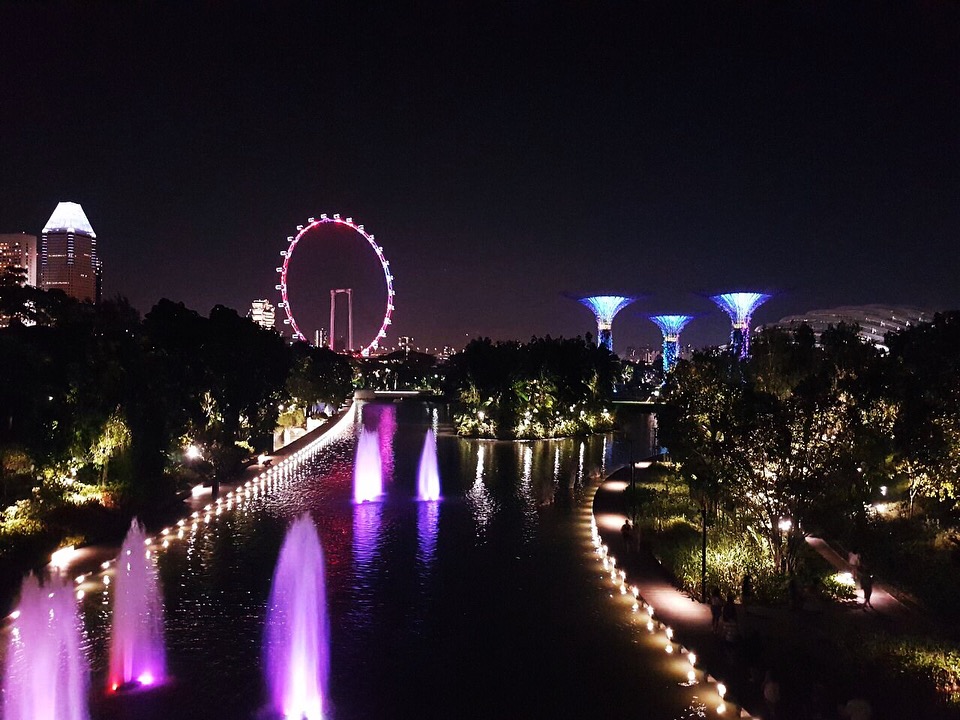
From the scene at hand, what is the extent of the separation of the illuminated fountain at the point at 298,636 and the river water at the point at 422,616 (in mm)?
247

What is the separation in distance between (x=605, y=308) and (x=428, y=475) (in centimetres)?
8017

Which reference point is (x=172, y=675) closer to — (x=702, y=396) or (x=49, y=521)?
(x=49, y=521)

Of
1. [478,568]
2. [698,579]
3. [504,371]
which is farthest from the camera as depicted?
[504,371]

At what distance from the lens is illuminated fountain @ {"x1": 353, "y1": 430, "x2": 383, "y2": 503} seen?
3144 cm

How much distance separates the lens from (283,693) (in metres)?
13.1

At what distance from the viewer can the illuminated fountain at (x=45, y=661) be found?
12500 mm

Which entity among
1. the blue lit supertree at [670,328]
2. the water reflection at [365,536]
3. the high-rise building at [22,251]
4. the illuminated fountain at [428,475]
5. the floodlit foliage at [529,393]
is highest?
the high-rise building at [22,251]

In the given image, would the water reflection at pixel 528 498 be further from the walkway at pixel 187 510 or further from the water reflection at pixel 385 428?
the walkway at pixel 187 510

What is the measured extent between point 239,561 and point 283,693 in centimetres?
831

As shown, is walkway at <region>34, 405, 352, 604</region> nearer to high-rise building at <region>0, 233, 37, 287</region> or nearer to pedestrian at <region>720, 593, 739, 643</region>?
pedestrian at <region>720, 593, 739, 643</region>

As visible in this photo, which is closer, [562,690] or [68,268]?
[562,690]

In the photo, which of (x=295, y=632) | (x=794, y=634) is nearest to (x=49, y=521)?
(x=295, y=632)

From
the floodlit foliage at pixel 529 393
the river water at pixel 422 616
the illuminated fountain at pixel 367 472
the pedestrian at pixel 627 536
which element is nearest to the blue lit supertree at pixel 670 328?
the floodlit foliage at pixel 529 393

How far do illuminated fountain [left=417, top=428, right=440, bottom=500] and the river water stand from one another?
2.70ft
